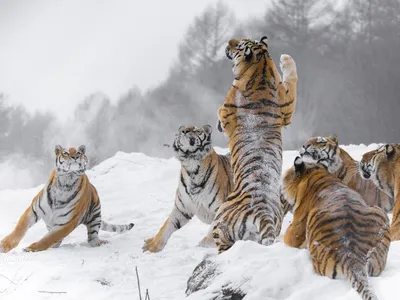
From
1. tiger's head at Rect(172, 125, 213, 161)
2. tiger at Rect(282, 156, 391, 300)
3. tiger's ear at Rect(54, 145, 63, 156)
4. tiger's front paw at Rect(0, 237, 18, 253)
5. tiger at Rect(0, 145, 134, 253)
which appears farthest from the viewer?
tiger's ear at Rect(54, 145, 63, 156)

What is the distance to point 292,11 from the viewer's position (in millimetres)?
13602

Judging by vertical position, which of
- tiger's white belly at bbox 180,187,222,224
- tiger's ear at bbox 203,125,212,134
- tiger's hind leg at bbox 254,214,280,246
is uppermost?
tiger's ear at bbox 203,125,212,134

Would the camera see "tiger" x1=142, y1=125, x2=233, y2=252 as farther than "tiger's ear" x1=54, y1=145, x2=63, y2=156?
No

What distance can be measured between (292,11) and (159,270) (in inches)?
436

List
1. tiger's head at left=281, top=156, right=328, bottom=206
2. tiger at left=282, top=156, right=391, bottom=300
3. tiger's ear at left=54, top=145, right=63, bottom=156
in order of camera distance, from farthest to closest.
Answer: tiger's ear at left=54, top=145, right=63, bottom=156 < tiger's head at left=281, top=156, right=328, bottom=206 < tiger at left=282, top=156, right=391, bottom=300

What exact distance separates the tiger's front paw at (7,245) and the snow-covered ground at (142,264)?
0.10 metres

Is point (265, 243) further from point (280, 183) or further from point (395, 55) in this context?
point (395, 55)

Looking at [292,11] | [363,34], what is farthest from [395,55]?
[292,11]

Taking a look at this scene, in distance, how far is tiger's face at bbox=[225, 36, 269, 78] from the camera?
373cm

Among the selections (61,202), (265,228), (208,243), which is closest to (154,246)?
(208,243)

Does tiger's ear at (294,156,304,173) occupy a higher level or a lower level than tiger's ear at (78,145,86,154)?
lower

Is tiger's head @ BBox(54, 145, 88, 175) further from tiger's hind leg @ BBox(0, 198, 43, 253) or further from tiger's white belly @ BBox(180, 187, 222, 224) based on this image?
tiger's white belly @ BBox(180, 187, 222, 224)

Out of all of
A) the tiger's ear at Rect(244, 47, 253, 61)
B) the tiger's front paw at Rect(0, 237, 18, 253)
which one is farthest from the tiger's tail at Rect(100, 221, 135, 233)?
the tiger's ear at Rect(244, 47, 253, 61)

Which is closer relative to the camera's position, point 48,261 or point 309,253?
point 309,253
